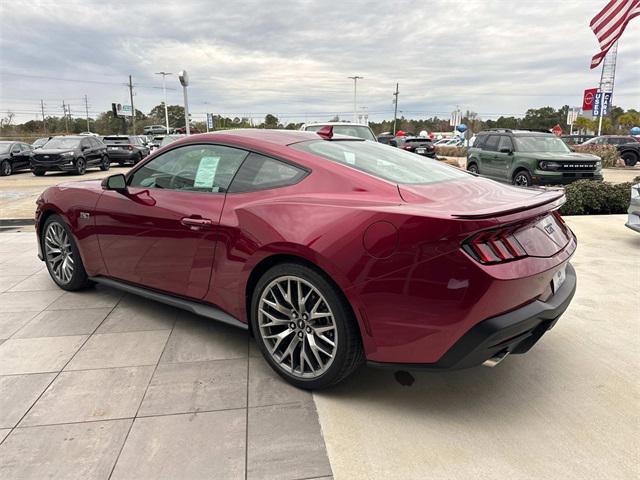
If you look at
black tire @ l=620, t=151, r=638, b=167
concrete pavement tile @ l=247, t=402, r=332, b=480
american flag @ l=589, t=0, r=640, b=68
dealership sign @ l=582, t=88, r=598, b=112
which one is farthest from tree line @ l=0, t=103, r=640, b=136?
concrete pavement tile @ l=247, t=402, r=332, b=480

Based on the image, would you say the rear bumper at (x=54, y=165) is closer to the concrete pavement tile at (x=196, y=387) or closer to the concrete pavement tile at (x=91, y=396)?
the concrete pavement tile at (x=91, y=396)

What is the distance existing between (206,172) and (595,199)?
777cm

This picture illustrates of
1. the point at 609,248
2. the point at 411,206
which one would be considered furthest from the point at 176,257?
the point at 609,248

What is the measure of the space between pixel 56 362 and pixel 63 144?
17493mm

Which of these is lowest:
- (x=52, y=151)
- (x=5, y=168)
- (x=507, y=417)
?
(x=507, y=417)

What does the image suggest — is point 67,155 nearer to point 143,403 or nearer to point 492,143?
point 492,143

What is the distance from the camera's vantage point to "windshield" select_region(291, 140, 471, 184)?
2.77m

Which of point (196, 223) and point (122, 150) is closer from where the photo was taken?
point (196, 223)

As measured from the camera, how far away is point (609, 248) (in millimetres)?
5879

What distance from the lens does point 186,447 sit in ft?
7.27

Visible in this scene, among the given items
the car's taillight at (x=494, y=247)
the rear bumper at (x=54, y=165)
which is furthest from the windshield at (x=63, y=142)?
the car's taillight at (x=494, y=247)

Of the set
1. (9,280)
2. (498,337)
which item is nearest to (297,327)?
(498,337)

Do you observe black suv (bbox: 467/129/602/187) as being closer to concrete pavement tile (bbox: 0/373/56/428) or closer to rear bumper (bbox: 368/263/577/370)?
rear bumper (bbox: 368/263/577/370)

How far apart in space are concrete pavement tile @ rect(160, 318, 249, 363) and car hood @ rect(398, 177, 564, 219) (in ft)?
5.40
